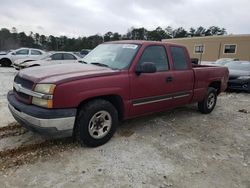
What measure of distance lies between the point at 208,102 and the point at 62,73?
4.17 meters

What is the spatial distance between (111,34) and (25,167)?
220ft

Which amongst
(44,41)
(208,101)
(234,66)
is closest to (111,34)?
(44,41)

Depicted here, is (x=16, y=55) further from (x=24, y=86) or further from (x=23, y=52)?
(x=24, y=86)

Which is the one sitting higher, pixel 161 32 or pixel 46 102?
pixel 161 32

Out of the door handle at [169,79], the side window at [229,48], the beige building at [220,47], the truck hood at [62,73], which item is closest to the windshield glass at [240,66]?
the door handle at [169,79]

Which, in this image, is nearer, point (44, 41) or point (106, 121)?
point (106, 121)

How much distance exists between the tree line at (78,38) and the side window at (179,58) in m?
53.7

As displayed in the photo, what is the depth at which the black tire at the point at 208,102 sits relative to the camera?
609cm

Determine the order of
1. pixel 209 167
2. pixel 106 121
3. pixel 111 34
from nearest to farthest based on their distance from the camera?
pixel 209 167
pixel 106 121
pixel 111 34

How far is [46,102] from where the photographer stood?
10.6 feet

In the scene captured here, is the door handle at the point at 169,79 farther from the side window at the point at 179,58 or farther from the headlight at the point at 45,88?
the headlight at the point at 45,88

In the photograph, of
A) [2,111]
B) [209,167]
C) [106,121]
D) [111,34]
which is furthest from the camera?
[111,34]

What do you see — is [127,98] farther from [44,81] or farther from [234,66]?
[234,66]

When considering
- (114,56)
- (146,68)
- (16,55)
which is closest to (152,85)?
(146,68)
